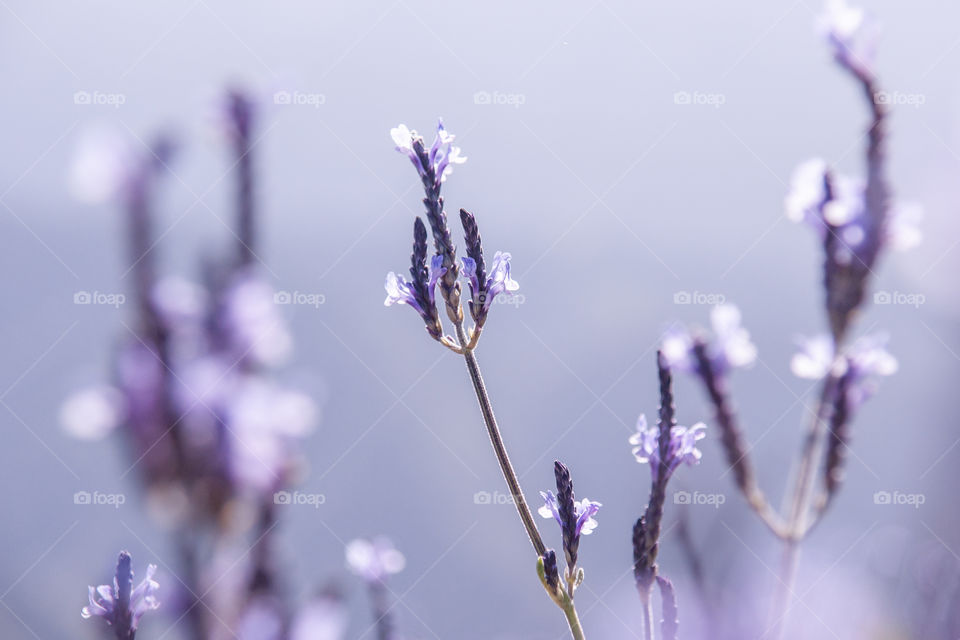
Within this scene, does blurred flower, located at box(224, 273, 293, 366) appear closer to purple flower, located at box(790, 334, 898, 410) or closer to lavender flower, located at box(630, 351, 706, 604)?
lavender flower, located at box(630, 351, 706, 604)

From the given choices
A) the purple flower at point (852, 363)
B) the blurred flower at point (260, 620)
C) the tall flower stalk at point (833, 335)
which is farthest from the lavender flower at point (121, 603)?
the purple flower at point (852, 363)

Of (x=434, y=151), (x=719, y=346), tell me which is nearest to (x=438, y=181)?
(x=434, y=151)

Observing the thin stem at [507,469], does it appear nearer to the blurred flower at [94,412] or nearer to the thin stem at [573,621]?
the thin stem at [573,621]

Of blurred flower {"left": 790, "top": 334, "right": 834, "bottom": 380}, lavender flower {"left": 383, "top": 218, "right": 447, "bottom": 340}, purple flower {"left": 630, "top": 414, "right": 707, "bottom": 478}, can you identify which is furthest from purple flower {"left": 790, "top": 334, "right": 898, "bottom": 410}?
lavender flower {"left": 383, "top": 218, "right": 447, "bottom": 340}

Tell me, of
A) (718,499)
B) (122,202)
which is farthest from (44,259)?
(718,499)

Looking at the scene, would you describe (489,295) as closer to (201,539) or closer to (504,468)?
(504,468)

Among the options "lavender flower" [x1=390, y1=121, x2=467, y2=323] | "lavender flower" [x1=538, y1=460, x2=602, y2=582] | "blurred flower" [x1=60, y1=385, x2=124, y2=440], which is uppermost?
"lavender flower" [x1=390, y1=121, x2=467, y2=323]
